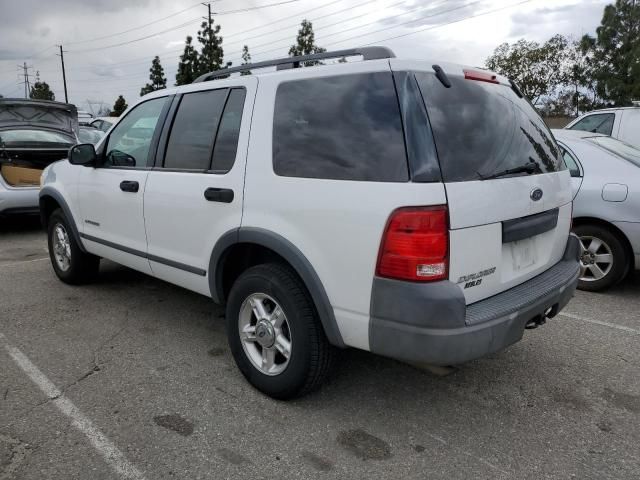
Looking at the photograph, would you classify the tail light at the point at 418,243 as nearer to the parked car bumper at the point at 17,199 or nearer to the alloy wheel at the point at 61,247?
the alloy wheel at the point at 61,247

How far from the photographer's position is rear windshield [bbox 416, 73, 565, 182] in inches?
96.3

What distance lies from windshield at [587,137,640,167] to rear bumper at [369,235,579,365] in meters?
3.35

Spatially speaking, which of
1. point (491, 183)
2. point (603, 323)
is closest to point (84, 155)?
point (491, 183)

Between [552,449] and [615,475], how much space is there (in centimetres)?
28

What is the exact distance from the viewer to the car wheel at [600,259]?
15.9 ft

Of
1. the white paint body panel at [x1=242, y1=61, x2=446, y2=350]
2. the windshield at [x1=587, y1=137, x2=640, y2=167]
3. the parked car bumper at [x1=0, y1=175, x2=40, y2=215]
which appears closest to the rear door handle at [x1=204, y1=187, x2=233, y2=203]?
the white paint body panel at [x1=242, y1=61, x2=446, y2=350]

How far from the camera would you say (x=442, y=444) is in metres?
2.67

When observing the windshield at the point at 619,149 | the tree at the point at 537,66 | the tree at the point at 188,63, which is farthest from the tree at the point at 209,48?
the windshield at the point at 619,149

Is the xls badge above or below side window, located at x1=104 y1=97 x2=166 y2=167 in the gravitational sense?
below

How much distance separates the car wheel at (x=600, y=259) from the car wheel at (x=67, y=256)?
15.1 ft

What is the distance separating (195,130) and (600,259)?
3.86m

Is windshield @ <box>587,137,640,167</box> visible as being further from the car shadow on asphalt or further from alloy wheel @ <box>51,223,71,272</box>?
the car shadow on asphalt

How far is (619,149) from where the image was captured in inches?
211

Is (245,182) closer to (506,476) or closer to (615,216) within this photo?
(506,476)
